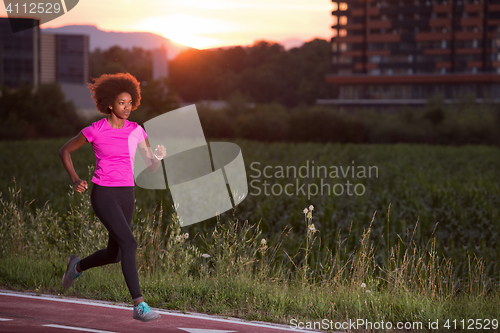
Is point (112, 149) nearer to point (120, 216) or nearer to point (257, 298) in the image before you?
point (120, 216)

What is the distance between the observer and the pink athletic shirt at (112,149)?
178 inches

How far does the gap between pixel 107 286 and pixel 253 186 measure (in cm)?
1502

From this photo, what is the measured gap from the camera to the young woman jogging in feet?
14.9

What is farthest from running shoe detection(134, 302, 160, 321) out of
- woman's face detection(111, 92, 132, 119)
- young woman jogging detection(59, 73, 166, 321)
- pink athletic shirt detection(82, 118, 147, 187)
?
woman's face detection(111, 92, 132, 119)

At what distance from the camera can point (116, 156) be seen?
4574mm

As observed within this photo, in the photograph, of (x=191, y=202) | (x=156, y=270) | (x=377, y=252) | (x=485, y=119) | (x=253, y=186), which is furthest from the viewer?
(x=485, y=119)

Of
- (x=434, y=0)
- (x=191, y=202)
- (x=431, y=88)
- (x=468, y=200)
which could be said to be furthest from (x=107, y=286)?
(x=434, y=0)

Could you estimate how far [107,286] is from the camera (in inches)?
252

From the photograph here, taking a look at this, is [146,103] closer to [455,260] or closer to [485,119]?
[485,119]

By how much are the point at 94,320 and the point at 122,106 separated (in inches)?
85.1
